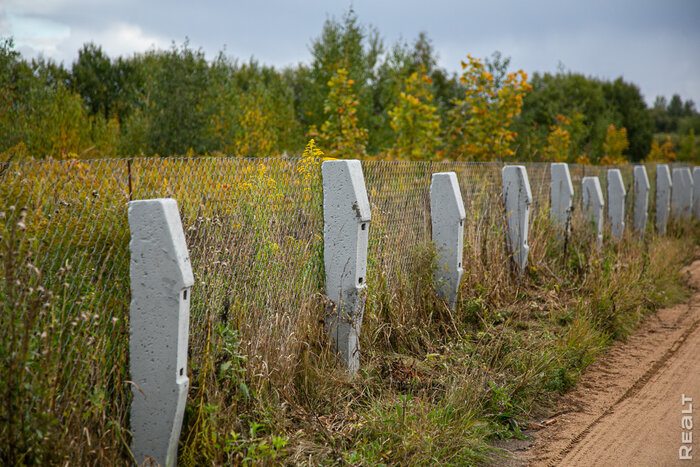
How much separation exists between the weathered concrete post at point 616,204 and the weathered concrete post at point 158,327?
9.52m

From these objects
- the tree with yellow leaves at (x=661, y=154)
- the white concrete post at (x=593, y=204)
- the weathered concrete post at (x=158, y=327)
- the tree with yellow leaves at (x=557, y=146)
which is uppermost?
the tree with yellow leaves at (x=661, y=154)

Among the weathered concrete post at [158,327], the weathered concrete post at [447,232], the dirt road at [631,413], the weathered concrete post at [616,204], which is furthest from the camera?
the weathered concrete post at [616,204]

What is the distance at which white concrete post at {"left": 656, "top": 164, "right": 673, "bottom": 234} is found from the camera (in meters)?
12.9

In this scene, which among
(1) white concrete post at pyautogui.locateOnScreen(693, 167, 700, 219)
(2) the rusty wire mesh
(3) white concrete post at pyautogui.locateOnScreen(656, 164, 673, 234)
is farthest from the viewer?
(1) white concrete post at pyautogui.locateOnScreen(693, 167, 700, 219)

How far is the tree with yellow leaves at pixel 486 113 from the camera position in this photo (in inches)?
484

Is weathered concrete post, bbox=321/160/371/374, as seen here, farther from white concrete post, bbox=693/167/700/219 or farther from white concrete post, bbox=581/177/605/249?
white concrete post, bbox=693/167/700/219

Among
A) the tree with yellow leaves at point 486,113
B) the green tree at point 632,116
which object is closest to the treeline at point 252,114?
the tree with yellow leaves at point 486,113

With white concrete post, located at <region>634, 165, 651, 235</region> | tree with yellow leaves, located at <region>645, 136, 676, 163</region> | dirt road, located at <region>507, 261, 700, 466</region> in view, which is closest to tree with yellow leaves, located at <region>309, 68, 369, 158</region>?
white concrete post, located at <region>634, 165, 651, 235</region>

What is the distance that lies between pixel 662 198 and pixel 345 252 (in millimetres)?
11148

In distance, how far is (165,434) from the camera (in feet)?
10.1

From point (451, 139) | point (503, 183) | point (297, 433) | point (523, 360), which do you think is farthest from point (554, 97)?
point (297, 433)

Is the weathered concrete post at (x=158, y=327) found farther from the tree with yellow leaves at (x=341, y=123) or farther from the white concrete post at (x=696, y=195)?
the white concrete post at (x=696, y=195)

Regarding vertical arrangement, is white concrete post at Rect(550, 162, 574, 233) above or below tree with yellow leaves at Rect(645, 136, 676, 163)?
below

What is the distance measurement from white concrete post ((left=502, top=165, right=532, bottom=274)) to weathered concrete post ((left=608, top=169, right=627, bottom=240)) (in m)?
3.90
